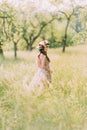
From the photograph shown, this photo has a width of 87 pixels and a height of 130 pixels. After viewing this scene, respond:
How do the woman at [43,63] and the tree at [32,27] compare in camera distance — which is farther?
the tree at [32,27]

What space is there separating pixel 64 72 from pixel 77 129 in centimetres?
694

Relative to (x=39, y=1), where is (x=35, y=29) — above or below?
below

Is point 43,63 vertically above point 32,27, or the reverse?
point 43,63

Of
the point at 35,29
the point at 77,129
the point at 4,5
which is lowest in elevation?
the point at 35,29

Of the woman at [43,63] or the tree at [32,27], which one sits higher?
the woman at [43,63]

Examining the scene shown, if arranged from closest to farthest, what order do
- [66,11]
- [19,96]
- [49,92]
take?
[19,96], [49,92], [66,11]

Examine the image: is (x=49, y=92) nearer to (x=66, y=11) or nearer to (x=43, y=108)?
(x=43, y=108)

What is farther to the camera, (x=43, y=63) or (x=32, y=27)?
(x=32, y=27)

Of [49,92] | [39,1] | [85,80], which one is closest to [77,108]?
[49,92]

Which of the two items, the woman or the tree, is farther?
the tree

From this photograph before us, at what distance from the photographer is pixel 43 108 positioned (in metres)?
7.14

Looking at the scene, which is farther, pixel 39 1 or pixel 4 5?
pixel 39 1

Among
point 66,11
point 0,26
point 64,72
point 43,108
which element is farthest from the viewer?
point 66,11

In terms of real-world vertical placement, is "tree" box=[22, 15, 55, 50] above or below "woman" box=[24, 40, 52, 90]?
below
